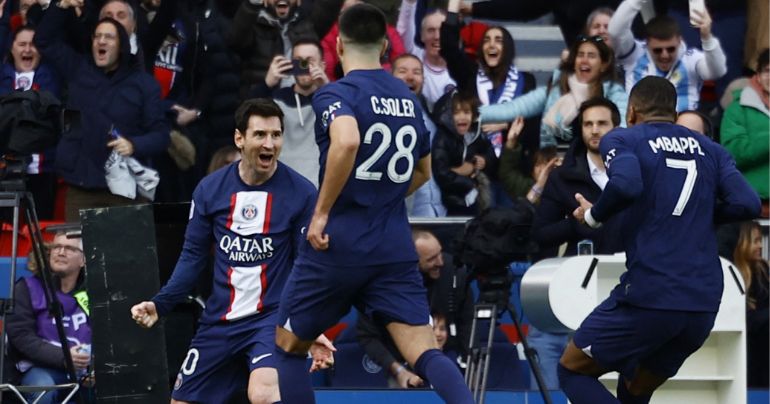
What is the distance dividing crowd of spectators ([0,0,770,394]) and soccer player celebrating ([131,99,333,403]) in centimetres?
269

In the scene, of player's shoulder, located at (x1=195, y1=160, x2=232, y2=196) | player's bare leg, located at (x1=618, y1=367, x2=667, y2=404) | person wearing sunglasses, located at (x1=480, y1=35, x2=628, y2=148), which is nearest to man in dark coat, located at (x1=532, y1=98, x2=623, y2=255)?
person wearing sunglasses, located at (x1=480, y1=35, x2=628, y2=148)

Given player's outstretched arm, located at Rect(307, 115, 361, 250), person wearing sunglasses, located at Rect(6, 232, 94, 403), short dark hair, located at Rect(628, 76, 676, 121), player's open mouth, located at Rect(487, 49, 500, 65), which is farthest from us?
player's open mouth, located at Rect(487, 49, 500, 65)

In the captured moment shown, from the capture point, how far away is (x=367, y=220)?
7.59 metres

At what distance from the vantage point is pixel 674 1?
13234 millimetres

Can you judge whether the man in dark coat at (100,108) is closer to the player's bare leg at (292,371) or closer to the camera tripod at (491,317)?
the camera tripod at (491,317)

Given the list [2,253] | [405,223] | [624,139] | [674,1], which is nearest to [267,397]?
[405,223]

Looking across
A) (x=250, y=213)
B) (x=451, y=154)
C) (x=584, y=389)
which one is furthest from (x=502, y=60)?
(x=584, y=389)

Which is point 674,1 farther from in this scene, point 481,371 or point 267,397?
point 267,397

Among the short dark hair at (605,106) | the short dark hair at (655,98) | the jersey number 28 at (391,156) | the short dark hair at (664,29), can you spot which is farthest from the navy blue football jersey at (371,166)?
the short dark hair at (664,29)

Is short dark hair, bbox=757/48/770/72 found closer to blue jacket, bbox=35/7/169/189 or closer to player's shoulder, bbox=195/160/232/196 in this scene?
blue jacket, bbox=35/7/169/189

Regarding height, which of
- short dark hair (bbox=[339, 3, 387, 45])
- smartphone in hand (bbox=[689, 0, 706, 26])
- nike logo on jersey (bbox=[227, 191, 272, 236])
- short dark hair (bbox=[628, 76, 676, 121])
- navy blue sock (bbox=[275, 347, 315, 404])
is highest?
short dark hair (bbox=[339, 3, 387, 45])

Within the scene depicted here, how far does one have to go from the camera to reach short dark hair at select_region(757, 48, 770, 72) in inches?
464

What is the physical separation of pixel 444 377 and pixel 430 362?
0.13m

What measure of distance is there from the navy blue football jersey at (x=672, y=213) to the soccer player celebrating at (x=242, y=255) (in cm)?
171
